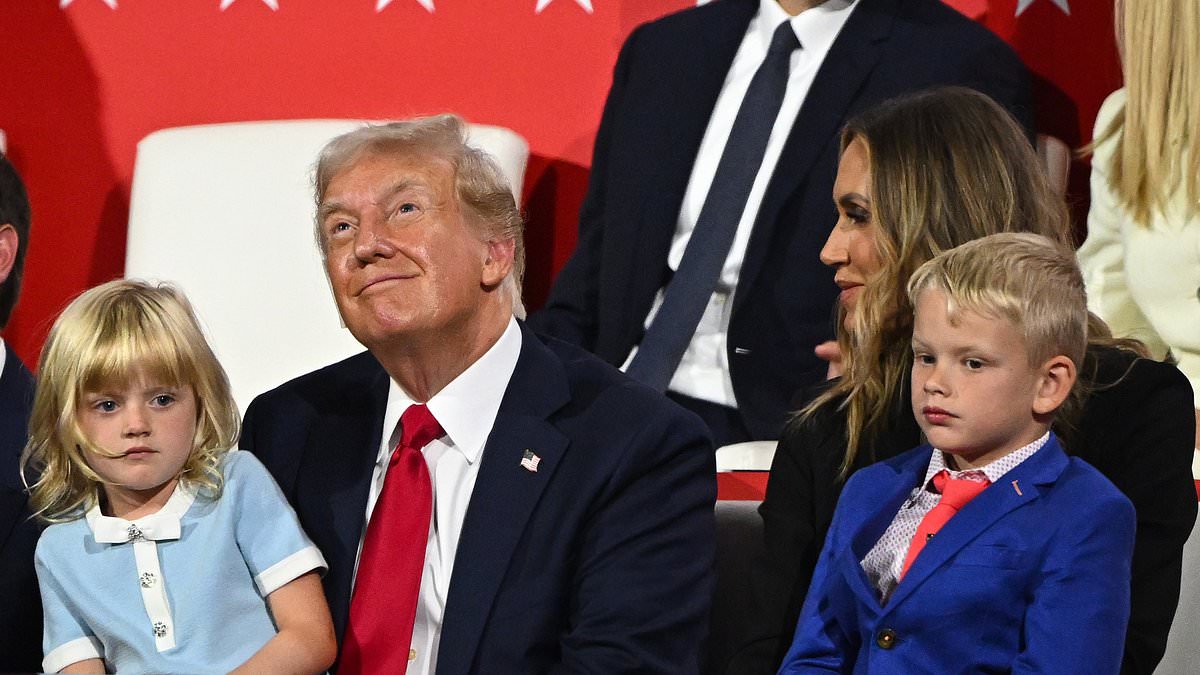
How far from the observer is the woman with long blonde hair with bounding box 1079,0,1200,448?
8.82 feet

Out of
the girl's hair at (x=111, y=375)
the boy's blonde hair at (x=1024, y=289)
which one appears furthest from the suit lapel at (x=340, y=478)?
the boy's blonde hair at (x=1024, y=289)

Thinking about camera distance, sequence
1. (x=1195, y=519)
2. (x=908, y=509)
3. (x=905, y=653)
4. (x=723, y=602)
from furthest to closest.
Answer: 1. (x=723, y=602)
2. (x=1195, y=519)
3. (x=908, y=509)
4. (x=905, y=653)

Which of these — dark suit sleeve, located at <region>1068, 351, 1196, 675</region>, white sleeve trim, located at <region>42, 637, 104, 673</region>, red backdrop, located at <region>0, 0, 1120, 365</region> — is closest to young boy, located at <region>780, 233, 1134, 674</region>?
dark suit sleeve, located at <region>1068, 351, 1196, 675</region>

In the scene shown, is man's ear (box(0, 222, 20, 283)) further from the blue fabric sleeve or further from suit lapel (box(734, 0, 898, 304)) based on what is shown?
suit lapel (box(734, 0, 898, 304))

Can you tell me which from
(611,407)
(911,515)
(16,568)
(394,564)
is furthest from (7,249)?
(911,515)

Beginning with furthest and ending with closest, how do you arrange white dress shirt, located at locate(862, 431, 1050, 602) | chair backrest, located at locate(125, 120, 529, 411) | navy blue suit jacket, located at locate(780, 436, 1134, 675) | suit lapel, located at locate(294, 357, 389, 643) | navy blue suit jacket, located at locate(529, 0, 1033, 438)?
chair backrest, located at locate(125, 120, 529, 411) → navy blue suit jacket, located at locate(529, 0, 1033, 438) → suit lapel, located at locate(294, 357, 389, 643) → white dress shirt, located at locate(862, 431, 1050, 602) → navy blue suit jacket, located at locate(780, 436, 1134, 675)

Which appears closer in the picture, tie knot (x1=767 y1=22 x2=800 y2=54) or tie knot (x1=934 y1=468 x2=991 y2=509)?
tie knot (x1=934 y1=468 x2=991 y2=509)

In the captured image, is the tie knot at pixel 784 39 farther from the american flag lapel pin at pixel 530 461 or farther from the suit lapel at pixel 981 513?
the suit lapel at pixel 981 513

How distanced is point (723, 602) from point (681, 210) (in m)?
1.24

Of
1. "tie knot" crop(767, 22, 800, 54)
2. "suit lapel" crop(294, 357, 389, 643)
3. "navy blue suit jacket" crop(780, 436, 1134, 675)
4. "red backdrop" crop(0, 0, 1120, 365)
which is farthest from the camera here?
"red backdrop" crop(0, 0, 1120, 365)

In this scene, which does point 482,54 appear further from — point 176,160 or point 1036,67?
point 1036,67

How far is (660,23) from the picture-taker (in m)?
3.25

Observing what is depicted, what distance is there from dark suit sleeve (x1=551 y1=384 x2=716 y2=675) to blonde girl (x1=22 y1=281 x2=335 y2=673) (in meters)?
0.30

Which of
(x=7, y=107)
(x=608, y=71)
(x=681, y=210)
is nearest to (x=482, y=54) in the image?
(x=608, y=71)
